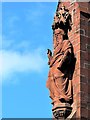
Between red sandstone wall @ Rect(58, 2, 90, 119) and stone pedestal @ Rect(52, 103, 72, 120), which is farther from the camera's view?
stone pedestal @ Rect(52, 103, 72, 120)

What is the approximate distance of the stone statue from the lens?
12.9 m

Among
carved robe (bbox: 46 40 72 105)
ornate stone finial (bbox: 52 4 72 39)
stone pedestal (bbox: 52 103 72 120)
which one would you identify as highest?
ornate stone finial (bbox: 52 4 72 39)

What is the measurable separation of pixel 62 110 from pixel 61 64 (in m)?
1.01

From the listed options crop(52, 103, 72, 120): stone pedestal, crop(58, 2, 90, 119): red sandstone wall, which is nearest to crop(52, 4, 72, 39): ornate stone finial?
crop(58, 2, 90, 119): red sandstone wall

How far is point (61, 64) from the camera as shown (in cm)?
1310

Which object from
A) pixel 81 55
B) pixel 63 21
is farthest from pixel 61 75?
pixel 63 21

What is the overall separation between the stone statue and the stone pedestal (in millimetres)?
32

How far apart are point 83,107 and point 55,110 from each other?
2.19 feet

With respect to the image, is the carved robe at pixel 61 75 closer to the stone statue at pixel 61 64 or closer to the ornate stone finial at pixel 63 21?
the stone statue at pixel 61 64

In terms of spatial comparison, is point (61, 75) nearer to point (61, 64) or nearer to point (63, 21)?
point (61, 64)

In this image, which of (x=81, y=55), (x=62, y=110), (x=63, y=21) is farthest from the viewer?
(x=63, y=21)

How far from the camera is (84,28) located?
13281 millimetres

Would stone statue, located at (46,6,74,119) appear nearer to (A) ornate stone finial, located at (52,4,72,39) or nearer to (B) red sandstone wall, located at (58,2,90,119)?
(A) ornate stone finial, located at (52,4,72,39)

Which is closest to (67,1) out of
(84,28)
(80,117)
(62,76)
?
(84,28)
